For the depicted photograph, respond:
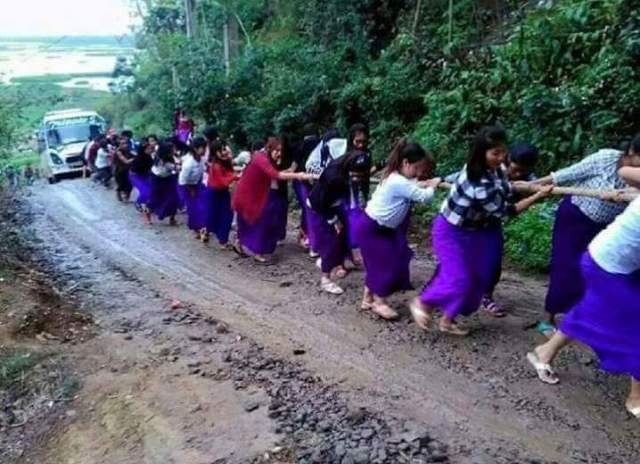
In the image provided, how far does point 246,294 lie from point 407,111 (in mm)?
5743

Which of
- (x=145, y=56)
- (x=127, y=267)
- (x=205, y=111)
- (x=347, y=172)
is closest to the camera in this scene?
(x=347, y=172)

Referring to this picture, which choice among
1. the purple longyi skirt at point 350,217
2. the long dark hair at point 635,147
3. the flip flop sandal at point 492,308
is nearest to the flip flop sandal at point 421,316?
the flip flop sandal at point 492,308

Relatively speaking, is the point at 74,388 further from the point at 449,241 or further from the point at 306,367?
the point at 449,241

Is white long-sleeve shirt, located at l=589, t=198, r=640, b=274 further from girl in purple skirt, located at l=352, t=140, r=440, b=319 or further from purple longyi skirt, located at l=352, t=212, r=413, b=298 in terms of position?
purple longyi skirt, located at l=352, t=212, r=413, b=298

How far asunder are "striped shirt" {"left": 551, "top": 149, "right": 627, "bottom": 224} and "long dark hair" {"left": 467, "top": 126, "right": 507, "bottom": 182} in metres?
0.52

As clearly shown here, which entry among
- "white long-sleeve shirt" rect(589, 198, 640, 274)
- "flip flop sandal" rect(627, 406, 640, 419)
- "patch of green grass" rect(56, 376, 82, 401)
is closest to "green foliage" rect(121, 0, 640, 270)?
"flip flop sandal" rect(627, 406, 640, 419)

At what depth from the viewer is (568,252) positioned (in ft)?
16.6

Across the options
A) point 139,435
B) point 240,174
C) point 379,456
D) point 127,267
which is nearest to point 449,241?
point 379,456

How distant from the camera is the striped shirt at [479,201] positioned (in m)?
4.98

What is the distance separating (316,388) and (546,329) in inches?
76.2

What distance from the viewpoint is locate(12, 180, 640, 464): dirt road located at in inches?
156

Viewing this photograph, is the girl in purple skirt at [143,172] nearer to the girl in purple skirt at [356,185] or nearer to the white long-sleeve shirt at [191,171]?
the white long-sleeve shirt at [191,171]

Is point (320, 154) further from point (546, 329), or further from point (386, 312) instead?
point (546, 329)

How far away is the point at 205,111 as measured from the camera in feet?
53.8
